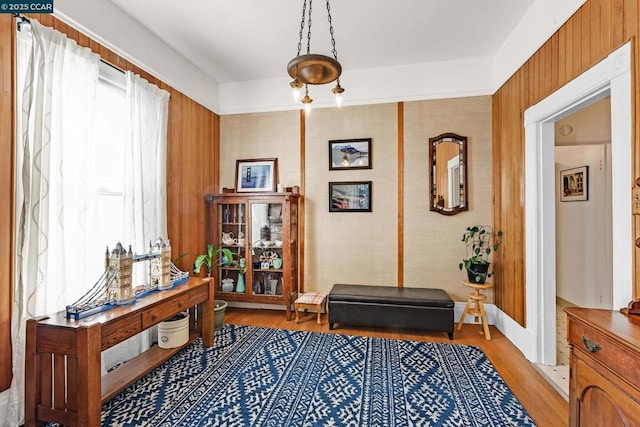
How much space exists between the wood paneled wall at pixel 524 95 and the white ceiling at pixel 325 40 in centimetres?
18

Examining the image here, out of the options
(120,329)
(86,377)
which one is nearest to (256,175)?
(120,329)

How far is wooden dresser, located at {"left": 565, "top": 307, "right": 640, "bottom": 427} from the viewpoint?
1096 millimetres

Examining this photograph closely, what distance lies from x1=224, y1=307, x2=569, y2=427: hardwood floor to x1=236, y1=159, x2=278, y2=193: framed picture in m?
1.67

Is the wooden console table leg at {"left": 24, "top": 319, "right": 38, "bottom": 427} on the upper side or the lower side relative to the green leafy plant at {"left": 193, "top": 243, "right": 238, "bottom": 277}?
lower

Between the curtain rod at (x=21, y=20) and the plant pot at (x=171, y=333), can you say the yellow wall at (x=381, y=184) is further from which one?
the curtain rod at (x=21, y=20)

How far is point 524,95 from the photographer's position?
9.19 feet

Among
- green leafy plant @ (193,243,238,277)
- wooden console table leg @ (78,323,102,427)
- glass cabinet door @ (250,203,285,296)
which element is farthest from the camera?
glass cabinet door @ (250,203,285,296)

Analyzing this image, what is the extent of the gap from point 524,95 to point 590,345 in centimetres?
237

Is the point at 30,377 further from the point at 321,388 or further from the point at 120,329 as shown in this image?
the point at 321,388

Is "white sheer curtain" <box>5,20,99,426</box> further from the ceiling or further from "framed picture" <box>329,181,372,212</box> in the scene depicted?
"framed picture" <box>329,181,372,212</box>

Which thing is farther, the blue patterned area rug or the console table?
the blue patterned area rug

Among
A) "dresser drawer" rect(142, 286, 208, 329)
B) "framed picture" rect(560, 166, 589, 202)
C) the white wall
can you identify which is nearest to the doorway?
the white wall

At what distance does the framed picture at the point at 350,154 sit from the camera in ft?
12.5

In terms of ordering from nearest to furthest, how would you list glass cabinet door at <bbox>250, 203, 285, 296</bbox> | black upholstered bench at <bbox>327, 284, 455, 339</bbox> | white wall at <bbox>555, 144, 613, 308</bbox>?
black upholstered bench at <bbox>327, 284, 455, 339</bbox> → white wall at <bbox>555, 144, 613, 308</bbox> → glass cabinet door at <bbox>250, 203, 285, 296</bbox>
